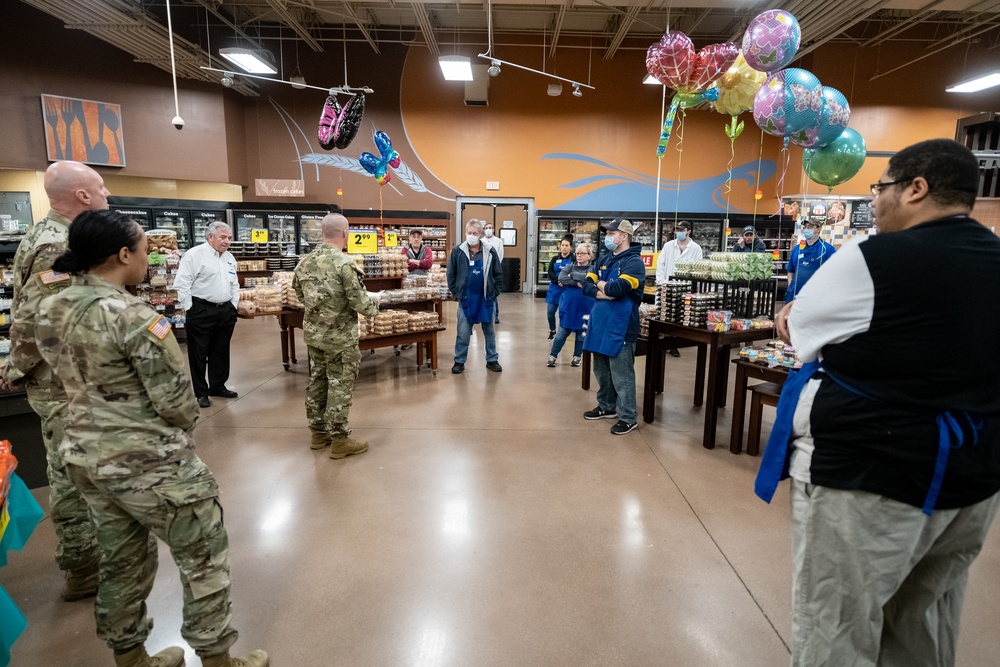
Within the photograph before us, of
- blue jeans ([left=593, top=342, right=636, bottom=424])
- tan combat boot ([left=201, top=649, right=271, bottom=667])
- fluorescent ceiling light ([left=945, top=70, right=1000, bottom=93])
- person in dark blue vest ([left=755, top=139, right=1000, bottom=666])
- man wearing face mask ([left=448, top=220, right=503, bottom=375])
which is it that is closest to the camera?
person in dark blue vest ([left=755, top=139, right=1000, bottom=666])

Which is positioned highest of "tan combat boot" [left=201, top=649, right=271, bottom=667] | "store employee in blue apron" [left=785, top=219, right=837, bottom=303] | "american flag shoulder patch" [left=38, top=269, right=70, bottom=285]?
"store employee in blue apron" [left=785, top=219, right=837, bottom=303]

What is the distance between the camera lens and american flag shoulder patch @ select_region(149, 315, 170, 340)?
151 cm

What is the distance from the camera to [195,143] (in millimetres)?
11570

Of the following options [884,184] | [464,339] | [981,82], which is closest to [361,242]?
[464,339]

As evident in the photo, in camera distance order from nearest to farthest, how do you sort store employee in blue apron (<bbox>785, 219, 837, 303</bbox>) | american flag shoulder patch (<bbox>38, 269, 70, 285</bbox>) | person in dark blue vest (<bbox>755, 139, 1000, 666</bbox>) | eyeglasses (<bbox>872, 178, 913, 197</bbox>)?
person in dark blue vest (<bbox>755, 139, 1000, 666</bbox>), eyeglasses (<bbox>872, 178, 913, 197</bbox>), american flag shoulder patch (<bbox>38, 269, 70, 285</bbox>), store employee in blue apron (<bbox>785, 219, 837, 303</bbox>)

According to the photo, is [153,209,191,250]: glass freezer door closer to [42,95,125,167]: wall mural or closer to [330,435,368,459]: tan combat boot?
[42,95,125,167]: wall mural

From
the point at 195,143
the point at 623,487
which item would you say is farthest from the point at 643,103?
the point at 623,487

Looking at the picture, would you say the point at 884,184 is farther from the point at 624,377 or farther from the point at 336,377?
the point at 336,377

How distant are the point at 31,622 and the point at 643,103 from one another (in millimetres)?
14248

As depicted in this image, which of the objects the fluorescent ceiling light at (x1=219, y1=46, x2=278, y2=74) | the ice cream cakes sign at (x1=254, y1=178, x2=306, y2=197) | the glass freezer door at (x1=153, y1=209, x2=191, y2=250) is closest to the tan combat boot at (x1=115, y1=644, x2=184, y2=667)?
the fluorescent ceiling light at (x1=219, y1=46, x2=278, y2=74)

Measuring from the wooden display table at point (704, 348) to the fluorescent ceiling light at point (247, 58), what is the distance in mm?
8275

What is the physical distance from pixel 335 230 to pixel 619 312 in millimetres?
2180

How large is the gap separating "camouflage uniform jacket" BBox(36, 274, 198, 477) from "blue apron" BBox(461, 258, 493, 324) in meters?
4.51

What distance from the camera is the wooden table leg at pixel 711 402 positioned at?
3.79 metres
